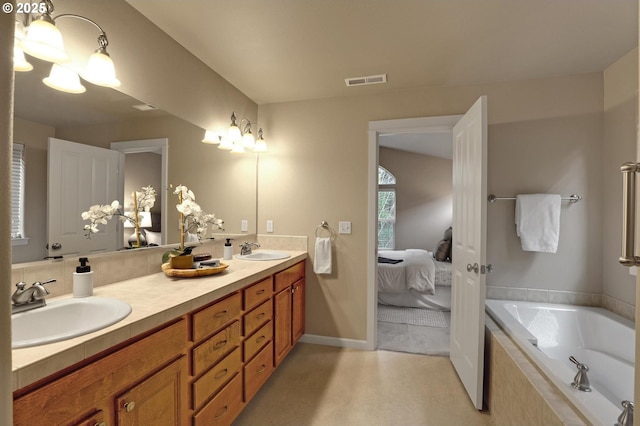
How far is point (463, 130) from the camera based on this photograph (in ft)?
7.36

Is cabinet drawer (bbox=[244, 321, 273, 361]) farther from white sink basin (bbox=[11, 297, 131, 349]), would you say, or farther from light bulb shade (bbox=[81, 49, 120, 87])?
light bulb shade (bbox=[81, 49, 120, 87])

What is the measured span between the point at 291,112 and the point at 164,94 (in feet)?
4.17

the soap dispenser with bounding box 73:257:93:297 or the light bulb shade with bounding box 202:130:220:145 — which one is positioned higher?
the light bulb shade with bounding box 202:130:220:145

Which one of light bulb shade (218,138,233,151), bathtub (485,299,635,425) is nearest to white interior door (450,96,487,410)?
bathtub (485,299,635,425)

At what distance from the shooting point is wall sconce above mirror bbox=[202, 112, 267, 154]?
245 centimetres

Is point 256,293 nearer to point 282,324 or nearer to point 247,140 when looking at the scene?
point 282,324

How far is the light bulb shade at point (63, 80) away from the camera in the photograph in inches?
51.7

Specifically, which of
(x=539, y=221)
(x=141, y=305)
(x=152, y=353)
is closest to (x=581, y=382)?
(x=539, y=221)

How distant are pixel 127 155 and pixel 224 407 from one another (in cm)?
148

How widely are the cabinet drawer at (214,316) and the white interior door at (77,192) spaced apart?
655 mm

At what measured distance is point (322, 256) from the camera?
277 cm

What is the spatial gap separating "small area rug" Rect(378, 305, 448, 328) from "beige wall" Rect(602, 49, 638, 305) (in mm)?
1550

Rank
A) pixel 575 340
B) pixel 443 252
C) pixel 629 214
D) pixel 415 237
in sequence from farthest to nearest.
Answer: pixel 415 237
pixel 443 252
pixel 575 340
pixel 629 214

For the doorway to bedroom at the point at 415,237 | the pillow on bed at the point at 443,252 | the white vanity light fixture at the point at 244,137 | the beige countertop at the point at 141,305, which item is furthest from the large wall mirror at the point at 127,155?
the pillow on bed at the point at 443,252
